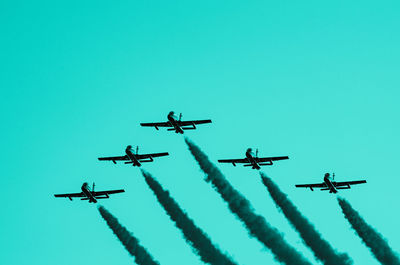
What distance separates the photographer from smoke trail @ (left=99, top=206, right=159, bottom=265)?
131000mm

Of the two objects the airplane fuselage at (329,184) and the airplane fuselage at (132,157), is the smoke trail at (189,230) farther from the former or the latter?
the airplane fuselage at (329,184)

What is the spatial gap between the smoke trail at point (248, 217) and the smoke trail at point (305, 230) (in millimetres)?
4310

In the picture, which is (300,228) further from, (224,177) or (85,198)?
(85,198)

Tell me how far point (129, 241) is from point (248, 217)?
2219 centimetres

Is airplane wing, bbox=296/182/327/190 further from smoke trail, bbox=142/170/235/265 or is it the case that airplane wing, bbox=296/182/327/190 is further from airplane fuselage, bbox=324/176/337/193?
smoke trail, bbox=142/170/235/265

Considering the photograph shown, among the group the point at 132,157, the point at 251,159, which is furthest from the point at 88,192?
the point at 251,159

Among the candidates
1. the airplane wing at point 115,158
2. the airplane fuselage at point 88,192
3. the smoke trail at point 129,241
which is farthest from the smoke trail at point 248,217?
the airplane fuselage at point 88,192

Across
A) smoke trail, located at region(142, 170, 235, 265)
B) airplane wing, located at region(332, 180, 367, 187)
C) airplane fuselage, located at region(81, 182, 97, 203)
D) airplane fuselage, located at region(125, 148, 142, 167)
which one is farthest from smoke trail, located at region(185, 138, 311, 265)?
airplane fuselage, located at region(81, 182, 97, 203)

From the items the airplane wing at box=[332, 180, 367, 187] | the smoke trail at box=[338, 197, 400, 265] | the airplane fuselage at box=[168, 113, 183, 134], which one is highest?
the airplane fuselage at box=[168, 113, 183, 134]

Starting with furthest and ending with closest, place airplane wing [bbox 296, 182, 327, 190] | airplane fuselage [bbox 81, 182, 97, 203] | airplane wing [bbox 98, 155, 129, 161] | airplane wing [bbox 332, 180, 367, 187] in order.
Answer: airplane fuselage [bbox 81, 182, 97, 203] < airplane wing [bbox 98, 155, 129, 161] < airplane wing [bbox 296, 182, 327, 190] < airplane wing [bbox 332, 180, 367, 187]

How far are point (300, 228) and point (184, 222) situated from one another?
1989 cm

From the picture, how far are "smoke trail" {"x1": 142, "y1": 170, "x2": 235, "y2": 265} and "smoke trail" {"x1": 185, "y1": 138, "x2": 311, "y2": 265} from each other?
7.01m

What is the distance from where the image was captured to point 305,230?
129 metres

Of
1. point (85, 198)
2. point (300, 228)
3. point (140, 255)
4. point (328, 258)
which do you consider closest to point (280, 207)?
point (300, 228)
